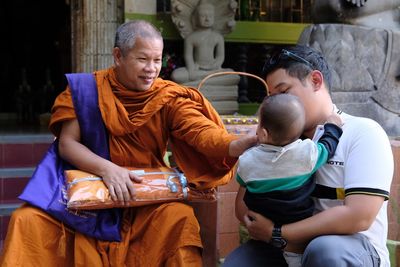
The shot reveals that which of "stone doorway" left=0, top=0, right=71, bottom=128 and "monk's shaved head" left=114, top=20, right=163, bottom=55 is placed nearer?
"monk's shaved head" left=114, top=20, right=163, bottom=55

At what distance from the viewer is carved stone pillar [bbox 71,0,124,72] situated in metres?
5.66

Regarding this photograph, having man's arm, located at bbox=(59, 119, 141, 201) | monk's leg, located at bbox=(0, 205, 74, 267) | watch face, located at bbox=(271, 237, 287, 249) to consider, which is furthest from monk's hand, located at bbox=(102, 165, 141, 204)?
watch face, located at bbox=(271, 237, 287, 249)

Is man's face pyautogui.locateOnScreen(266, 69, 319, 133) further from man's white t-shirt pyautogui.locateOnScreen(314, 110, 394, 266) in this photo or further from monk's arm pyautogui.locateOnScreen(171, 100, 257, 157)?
monk's arm pyautogui.locateOnScreen(171, 100, 257, 157)

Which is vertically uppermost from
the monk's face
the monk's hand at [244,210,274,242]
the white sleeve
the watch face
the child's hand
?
the monk's face

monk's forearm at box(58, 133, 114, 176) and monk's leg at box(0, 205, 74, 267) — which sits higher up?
monk's forearm at box(58, 133, 114, 176)

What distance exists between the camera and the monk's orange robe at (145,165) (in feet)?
7.75

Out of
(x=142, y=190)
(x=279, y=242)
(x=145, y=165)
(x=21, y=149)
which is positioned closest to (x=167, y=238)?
(x=142, y=190)

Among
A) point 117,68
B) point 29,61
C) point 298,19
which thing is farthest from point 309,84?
point 29,61

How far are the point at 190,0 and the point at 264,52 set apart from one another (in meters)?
1.45

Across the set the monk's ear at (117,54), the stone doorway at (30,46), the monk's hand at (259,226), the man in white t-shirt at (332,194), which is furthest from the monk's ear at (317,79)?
the stone doorway at (30,46)

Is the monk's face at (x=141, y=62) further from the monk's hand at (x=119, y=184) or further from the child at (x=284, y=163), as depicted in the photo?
the child at (x=284, y=163)

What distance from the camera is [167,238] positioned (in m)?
2.39

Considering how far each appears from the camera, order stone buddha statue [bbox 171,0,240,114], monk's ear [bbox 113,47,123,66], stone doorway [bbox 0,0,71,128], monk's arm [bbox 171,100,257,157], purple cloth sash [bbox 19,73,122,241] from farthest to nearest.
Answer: stone doorway [bbox 0,0,71,128], stone buddha statue [bbox 171,0,240,114], monk's ear [bbox 113,47,123,66], purple cloth sash [bbox 19,73,122,241], monk's arm [bbox 171,100,257,157]

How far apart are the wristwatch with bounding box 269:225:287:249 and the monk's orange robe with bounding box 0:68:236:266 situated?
20.4 inches
